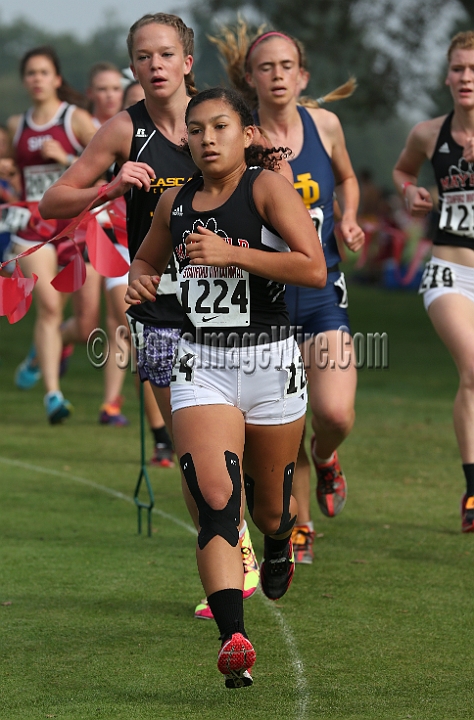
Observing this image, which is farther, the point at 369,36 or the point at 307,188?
the point at 369,36

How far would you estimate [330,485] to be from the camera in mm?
6516

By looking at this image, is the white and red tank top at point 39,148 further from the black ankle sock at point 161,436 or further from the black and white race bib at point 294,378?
the black and white race bib at point 294,378

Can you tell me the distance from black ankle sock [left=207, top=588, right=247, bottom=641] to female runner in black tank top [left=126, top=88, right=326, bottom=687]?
0.01 meters

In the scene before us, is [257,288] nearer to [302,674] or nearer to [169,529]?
[302,674]

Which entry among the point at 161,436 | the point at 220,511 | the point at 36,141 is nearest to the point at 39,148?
the point at 36,141

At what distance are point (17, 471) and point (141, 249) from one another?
4.19 meters

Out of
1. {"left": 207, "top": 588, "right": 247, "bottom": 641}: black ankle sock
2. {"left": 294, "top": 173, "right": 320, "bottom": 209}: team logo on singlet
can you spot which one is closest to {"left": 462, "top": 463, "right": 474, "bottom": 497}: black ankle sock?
{"left": 294, "top": 173, "right": 320, "bottom": 209}: team logo on singlet

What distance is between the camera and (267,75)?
597 cm

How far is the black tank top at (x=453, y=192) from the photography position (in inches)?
258

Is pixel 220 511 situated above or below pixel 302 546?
above

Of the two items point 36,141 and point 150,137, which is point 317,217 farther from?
point 36,141

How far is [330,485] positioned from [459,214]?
5.54 ft

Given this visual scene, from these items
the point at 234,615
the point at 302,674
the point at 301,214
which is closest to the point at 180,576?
the point at 302,674

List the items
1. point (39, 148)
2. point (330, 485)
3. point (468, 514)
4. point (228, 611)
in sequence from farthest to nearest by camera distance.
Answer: point (39, 148) < point (330, 485) < point (468, 514) < point (228, 611)
